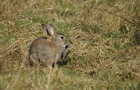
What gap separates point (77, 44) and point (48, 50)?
867mm

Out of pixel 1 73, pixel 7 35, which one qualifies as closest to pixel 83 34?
pixel 7 35

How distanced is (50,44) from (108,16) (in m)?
2.10

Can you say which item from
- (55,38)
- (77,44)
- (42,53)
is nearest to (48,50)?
(42,53)

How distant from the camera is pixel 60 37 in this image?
15.9ft

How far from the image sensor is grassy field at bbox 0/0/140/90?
378 centimetres

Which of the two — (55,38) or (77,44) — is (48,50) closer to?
(55,38)

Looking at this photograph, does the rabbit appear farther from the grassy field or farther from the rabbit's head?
the grassy field

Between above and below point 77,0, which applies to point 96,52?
below

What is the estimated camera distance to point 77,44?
512 cm

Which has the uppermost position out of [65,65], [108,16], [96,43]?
[108,16]

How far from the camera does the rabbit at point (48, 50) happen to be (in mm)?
4488

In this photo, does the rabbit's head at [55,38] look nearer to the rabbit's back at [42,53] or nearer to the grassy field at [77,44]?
the rabbit's back at [42,53]

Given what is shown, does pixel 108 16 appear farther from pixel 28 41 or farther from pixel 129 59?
pixel 28 41

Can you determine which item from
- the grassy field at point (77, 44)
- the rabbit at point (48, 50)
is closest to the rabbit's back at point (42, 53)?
the rabbit at point (48, 50)
